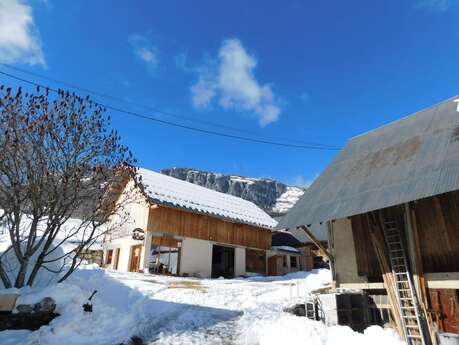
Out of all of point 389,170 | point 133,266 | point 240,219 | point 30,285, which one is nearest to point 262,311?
point 389,170

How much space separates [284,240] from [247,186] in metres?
87.4

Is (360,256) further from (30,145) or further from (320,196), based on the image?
(30,145)

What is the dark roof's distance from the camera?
1329 inches

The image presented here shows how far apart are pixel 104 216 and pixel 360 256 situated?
7.99 meters

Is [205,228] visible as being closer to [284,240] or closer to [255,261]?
[255,261]

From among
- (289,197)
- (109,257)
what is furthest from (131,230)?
(289,197)

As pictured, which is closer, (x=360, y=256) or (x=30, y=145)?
(x=30, y=145)

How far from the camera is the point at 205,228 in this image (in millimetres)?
26047

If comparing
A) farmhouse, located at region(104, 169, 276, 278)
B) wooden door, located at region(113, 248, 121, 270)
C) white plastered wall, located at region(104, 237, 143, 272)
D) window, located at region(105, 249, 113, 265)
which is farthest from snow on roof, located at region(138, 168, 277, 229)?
window, located at region(105, 249, 113, 265)

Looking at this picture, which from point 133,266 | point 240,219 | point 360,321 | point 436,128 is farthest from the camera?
point 240,219

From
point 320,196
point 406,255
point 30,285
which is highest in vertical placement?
point 320,196

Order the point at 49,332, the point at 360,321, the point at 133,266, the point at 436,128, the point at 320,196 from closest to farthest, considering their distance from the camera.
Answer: the point at 49,332
the point at 360,321
the point at 436,128
the point at 320,196
the point at 133,266

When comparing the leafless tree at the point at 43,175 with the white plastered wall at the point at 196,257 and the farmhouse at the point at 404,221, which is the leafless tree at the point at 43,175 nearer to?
the farmhouse at the point at 404,221

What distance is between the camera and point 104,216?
11023 millimetres
